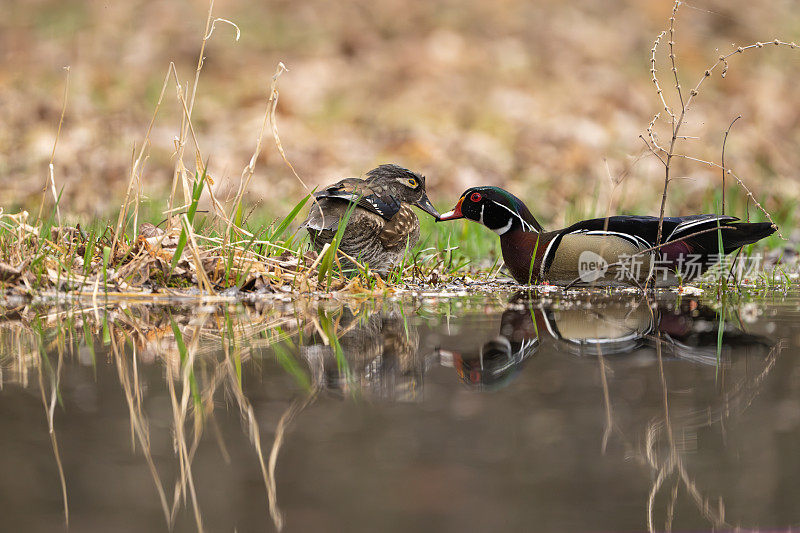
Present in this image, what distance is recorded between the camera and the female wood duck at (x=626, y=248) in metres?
5.27

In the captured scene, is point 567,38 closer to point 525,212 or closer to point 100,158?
point 100,158

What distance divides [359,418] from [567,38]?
1681cm

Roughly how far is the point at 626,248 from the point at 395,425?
132 inches

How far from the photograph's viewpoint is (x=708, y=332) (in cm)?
377

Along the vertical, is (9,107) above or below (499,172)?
above

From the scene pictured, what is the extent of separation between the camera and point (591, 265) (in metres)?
5.39

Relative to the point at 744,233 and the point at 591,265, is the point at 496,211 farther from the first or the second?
the point at 744,233

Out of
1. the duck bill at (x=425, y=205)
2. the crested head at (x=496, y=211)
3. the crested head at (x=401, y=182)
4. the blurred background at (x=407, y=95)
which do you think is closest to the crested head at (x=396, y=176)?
the crested head at (x=401, y=182)

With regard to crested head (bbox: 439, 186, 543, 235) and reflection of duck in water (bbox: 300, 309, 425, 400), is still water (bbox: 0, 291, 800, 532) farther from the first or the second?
crested head (bbox: 439, 186, 543, 235)

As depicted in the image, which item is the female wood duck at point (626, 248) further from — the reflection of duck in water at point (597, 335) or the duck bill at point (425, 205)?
the duck bill at point (425, 205)

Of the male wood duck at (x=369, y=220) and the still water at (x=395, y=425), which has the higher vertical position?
the male wood duck at (x=369, y=220)

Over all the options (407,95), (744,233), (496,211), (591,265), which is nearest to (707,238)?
(744,233)

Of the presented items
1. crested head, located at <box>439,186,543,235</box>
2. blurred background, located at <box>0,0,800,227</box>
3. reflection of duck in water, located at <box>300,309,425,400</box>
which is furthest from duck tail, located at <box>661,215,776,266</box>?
blurred background, located at <box>0,0,800,227</box>

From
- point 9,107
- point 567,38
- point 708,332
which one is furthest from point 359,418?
point 567,38
